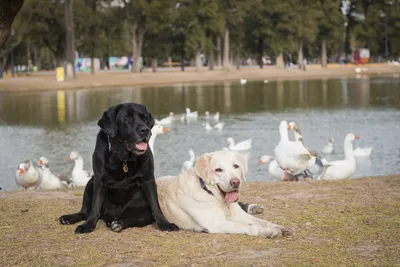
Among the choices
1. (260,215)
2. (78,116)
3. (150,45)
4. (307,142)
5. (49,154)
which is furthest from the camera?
(150,45)

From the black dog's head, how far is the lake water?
8446 millimetres

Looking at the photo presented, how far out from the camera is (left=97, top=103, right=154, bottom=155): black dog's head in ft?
21.1

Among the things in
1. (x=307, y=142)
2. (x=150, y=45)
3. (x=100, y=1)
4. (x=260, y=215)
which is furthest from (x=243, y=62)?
(x=260, y=215)

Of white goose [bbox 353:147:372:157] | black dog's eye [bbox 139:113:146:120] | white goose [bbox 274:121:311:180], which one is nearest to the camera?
black dog's eye [bbox 139:113:146:120]

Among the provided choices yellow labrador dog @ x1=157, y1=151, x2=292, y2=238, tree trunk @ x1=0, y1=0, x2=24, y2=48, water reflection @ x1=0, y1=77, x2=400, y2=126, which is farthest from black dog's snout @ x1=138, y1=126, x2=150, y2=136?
water reflection @ x1=0, y1=77, x2=400, y2=126

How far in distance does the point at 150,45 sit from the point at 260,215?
77.0m

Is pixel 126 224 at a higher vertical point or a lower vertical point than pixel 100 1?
lower

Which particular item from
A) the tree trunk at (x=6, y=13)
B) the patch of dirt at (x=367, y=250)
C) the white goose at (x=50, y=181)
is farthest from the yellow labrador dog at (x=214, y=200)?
the white goose at (x=50, y=181)

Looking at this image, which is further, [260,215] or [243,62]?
[243,62]

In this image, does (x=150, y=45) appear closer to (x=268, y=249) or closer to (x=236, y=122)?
(x=236, y=122)

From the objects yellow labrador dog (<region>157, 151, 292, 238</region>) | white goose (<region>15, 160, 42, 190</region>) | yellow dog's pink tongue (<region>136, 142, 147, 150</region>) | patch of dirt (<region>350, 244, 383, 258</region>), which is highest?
yellow dog's pink tongue (<region>136, 142, 147, 150</region>)

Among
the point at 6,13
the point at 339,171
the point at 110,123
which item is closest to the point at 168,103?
the point at 339,171

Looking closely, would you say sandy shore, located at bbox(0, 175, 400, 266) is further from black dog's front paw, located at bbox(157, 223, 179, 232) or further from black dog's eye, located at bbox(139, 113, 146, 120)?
black dog's eye, located at bbox(139, 113, 146, 120)

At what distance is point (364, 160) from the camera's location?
1706 cm
